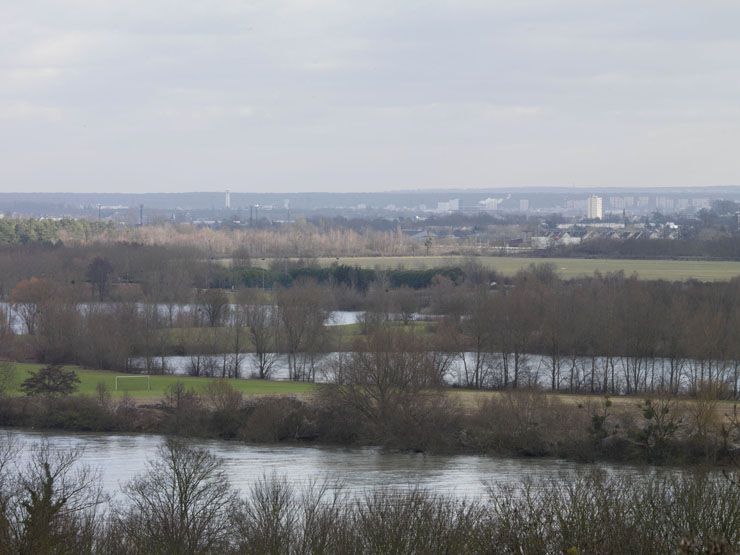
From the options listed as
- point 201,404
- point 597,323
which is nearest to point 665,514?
point 201,404

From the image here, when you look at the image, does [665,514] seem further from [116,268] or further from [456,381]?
[116,268]

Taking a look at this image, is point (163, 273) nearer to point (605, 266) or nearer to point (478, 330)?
point (605, 266)

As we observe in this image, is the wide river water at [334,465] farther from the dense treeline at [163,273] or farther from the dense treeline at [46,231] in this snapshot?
the dense treeline at [46,231]

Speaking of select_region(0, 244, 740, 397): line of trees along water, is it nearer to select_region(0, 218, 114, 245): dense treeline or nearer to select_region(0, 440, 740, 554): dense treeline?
select_region(0, 440, 740, 554): dense treeline

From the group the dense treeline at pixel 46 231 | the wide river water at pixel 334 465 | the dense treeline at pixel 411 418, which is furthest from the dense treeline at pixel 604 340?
the dense treeline at pixel 46 231

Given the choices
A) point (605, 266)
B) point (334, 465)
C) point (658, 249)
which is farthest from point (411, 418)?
point (658, 249)

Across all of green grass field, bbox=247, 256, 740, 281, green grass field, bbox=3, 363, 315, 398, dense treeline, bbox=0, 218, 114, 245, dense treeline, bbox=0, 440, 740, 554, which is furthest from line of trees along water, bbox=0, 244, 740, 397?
dense treeline, bbox=0, 218, 114, 245

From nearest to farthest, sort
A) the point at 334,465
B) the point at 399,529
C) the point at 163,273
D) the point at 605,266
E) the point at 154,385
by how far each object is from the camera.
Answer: the point at 399,529 < the point at 334,465 < the point at 154,385 < the point at 163,273 < the point at 605,266
